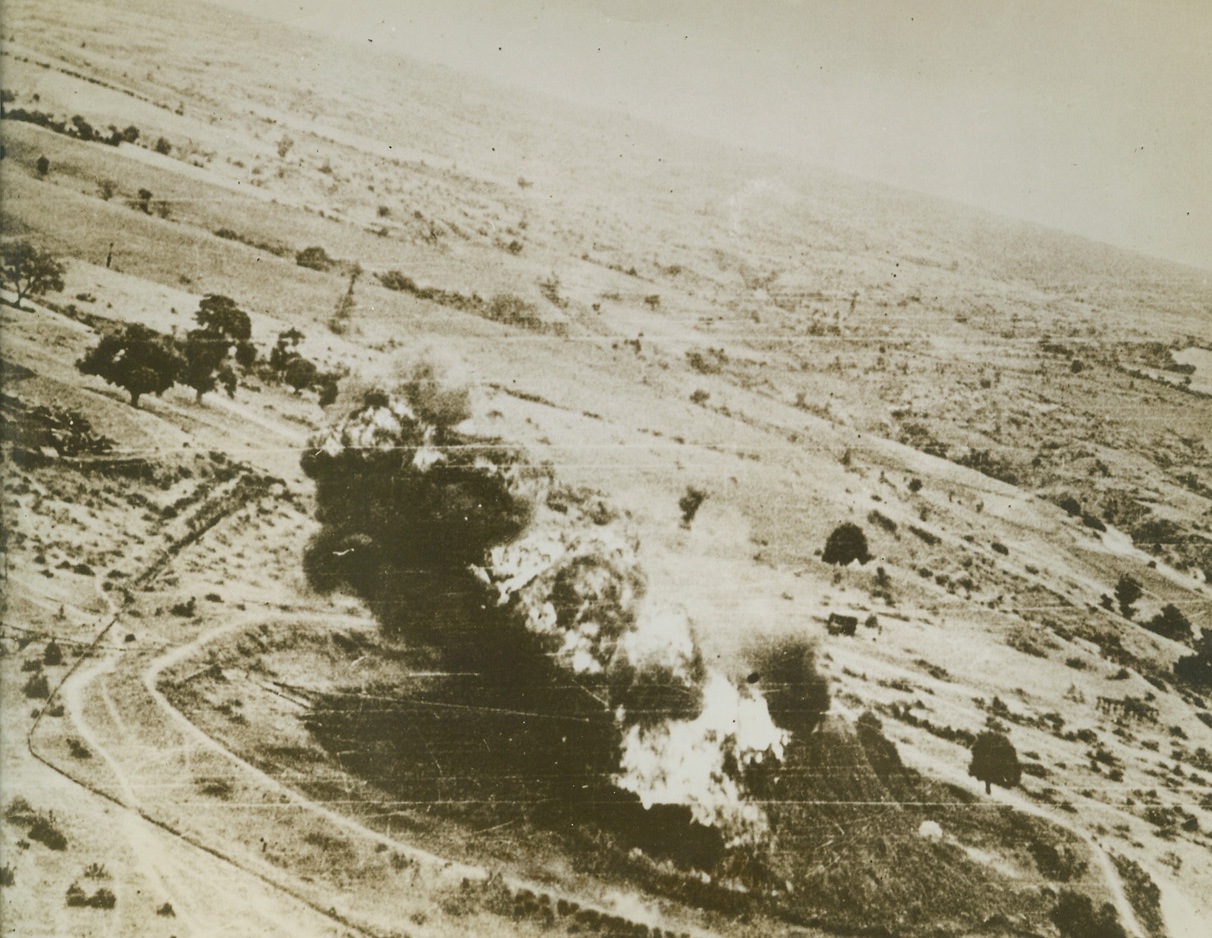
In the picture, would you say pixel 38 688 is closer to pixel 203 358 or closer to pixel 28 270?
pixel 203 358

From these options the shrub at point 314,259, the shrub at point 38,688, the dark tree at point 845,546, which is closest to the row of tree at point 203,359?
the shrub at point 314,259

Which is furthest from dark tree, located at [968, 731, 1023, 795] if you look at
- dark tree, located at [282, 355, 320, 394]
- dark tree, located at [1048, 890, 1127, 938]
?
dark tree, located at [282, 355, 320, 394]

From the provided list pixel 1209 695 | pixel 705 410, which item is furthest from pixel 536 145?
pixel 1209 695

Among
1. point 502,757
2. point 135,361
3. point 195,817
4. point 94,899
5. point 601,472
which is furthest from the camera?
point 601,472

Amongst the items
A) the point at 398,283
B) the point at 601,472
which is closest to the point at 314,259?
the point at 398,283

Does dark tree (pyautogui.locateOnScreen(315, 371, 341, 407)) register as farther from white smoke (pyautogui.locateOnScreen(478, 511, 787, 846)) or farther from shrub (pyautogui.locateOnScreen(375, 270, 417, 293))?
white smoke (pyautogui.locateOnScreen(478, 511, 787, 846))

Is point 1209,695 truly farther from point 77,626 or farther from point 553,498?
point 77,626

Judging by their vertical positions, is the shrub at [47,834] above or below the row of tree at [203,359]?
below

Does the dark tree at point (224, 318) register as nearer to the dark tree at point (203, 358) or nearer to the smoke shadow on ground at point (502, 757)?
the dark tree at point (203, 358)
